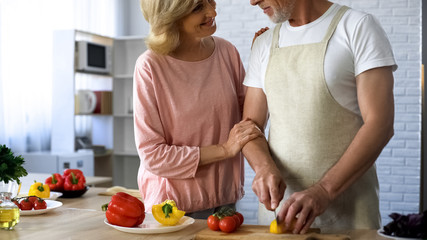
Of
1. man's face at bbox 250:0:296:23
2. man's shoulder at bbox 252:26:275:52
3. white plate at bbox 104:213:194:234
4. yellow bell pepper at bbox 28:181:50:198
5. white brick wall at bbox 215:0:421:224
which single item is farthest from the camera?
white brick wall at bbox 215:0:421:224

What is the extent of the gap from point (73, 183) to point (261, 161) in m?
1.24

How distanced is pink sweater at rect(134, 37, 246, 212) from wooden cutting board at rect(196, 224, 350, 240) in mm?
354

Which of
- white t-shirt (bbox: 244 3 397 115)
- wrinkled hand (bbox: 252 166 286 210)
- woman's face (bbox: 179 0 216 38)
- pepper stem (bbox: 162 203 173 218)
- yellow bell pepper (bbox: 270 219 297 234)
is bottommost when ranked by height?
yellow bell pepper (bbox: 270 219 297 234)

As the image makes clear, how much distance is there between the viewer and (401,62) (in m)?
5.54

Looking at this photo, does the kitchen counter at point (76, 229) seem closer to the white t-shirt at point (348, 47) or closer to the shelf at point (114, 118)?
the white t-shirt at point (348, 47)

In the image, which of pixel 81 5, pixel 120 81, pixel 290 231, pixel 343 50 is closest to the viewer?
pixel 290 231

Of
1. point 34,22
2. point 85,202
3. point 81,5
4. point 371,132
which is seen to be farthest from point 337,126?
point 81,5

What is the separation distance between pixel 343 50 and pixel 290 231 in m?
0.67

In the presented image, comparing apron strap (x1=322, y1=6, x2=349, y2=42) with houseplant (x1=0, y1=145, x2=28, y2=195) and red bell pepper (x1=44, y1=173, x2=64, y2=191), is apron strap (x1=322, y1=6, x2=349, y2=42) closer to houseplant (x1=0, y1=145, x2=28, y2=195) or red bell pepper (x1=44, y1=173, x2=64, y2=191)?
houseplant (x1=0, y1=145, x2=28, y2=195)

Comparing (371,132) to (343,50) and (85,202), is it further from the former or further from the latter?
(85,202)

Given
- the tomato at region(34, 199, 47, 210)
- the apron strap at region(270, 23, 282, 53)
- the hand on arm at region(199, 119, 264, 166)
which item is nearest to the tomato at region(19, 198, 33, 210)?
the tomato at region(34, 199, 47, 210)

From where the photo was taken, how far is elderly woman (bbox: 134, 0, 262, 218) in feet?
6.77

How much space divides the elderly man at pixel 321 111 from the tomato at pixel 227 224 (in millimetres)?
151

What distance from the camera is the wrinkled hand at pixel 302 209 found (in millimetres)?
1697
